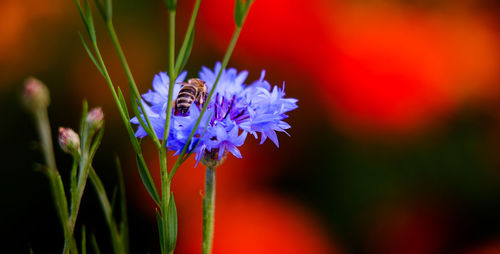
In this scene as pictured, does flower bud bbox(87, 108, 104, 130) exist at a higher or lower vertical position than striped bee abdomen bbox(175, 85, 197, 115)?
lower

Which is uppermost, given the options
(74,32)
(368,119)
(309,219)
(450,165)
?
(74,32)

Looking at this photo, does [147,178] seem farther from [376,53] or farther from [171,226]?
[376,53]

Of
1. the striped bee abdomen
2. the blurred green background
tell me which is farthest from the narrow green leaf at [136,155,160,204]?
the blurred green background

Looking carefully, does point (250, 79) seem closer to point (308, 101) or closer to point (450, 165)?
point (308, 101)

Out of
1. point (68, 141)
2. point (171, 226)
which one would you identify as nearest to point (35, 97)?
point (68, 141)

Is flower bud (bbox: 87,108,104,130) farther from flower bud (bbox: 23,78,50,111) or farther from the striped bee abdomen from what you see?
the striped bee abdomen

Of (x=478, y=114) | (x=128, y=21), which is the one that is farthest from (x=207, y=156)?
(x=478, y=114)

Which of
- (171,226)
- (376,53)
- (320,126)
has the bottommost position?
(171,226)
